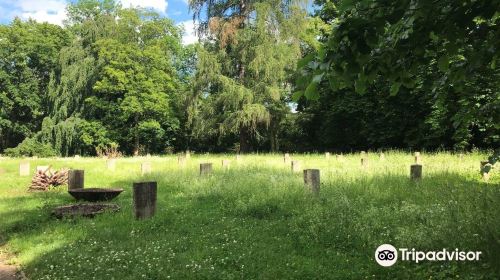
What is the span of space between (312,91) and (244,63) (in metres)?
31.7

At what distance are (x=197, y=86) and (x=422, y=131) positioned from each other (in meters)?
16.9

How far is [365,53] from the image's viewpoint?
319 centimetres

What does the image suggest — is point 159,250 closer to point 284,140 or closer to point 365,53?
point 365,53

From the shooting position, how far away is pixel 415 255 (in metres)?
5.60

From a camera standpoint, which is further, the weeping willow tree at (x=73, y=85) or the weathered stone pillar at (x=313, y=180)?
the weeping willow tree at (x=73, y=85)

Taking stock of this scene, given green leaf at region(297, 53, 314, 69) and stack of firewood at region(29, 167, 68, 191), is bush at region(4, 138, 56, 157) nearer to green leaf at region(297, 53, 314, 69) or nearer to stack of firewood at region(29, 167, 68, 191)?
stack of firewood at region(29, 167, 68, 191)

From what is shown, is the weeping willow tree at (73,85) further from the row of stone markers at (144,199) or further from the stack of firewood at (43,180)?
the row of stone markers at (144,199)

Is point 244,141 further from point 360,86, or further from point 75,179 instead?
point 360,86

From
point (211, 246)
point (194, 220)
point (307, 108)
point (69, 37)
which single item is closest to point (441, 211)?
point (211, 246)

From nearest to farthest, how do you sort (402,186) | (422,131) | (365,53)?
(365,53)
(402,186)
(422,131)

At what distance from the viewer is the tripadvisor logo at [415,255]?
17.2 feet

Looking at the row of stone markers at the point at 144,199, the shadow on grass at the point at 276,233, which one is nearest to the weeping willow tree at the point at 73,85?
the shadow on grass at the point at 276,233

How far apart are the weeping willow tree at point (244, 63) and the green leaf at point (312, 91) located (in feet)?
94.2

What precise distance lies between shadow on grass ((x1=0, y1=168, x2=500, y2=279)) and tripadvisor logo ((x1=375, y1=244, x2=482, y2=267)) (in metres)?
0.10
